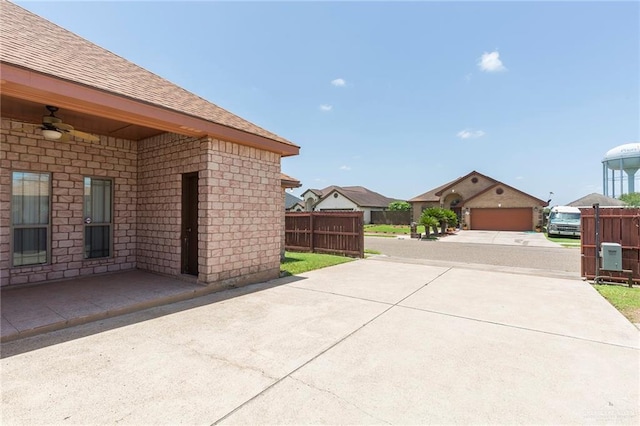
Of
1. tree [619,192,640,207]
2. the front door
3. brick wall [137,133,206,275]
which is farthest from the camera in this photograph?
tree [619,192,640,207]

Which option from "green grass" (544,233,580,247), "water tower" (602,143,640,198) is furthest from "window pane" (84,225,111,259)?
"water tower" (602,143,640,198)

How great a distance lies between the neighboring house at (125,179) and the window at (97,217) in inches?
0.9

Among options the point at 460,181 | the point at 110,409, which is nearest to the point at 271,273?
the point at 110,409

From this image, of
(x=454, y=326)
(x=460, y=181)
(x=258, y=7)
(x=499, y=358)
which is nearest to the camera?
(x=499, y=358)

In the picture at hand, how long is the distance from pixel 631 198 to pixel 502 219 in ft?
101

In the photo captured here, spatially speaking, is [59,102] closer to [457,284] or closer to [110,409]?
[110,409]

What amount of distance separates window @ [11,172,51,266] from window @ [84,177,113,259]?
71 centimetres

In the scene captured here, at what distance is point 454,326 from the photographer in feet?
14.6

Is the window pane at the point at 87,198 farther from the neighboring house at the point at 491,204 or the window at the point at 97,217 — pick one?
the neighboring house at the point at 491,204

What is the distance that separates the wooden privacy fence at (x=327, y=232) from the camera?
475 inches

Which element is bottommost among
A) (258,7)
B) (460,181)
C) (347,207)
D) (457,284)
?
(457,284)

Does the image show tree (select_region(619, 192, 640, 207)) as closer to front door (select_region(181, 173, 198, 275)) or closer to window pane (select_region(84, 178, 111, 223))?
front door (select_region(181, 173, 198, 275))

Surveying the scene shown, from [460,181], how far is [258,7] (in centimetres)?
3191

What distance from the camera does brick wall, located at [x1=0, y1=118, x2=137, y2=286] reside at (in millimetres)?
5758
